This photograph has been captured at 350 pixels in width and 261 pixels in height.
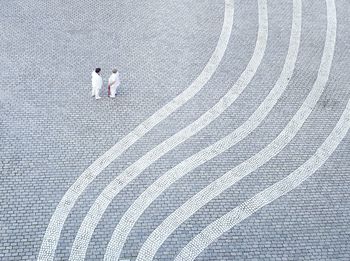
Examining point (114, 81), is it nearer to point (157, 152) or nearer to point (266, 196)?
point (157, 152)

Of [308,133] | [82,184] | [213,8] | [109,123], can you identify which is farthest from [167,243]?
[213,8]

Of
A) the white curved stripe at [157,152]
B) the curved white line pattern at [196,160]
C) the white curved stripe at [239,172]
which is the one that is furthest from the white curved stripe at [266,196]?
the white curved stripe at [157,152]

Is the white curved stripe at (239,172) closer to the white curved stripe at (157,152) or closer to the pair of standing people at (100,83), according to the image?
the white curved stripe at (157,152)

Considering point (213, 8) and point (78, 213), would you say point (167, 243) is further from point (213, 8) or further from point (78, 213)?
point (213, 8)

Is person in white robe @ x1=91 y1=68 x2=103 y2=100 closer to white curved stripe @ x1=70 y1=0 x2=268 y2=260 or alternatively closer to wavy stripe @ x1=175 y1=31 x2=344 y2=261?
white curved stripe @ x1=70 y1=0 x2=268 y2=260

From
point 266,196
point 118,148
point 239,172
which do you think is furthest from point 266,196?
point 118,148

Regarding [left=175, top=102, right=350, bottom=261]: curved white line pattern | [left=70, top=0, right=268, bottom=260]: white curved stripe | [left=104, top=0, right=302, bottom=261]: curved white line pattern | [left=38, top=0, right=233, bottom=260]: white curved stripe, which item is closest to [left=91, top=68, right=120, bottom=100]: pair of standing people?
[left=38, top=0, right=233, bottom=260]: white curved stripe

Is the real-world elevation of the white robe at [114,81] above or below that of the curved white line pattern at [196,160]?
above
